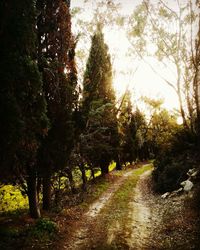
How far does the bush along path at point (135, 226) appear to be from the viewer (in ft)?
27.0

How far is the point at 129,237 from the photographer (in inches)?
346

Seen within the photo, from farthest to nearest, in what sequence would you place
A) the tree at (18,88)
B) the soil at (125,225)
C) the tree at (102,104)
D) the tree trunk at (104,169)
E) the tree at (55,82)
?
the tree trunk at (104,169) < the tree at (102,104) < the tree at (55,82) < the soil at (125,225) < the tree at (18,88)

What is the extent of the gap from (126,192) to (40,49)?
1120 cm

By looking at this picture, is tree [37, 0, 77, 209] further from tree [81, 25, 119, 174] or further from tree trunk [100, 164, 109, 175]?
tree trunk [100, 164, 109, 175]

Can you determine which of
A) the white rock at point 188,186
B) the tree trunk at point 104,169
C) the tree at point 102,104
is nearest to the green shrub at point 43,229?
the white rock at point 188,186

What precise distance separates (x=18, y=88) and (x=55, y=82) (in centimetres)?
335

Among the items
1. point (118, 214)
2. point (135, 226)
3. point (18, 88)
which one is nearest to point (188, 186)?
point (118, 214)

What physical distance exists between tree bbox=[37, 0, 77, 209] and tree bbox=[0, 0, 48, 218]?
6.51 ft

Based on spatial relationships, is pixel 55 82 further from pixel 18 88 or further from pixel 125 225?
pixel 125 225

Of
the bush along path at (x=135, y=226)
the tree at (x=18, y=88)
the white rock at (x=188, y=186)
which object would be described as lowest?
the bush along path at (x=135, y=226)

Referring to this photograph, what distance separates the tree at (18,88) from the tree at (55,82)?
1.98m

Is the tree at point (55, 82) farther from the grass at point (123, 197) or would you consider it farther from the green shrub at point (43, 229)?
the grass at point (123, 197)

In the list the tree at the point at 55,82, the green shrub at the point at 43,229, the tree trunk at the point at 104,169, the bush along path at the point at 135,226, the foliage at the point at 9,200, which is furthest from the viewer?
the tree trunk at the point at 104,169

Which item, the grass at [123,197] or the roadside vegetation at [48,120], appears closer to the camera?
the roadside vegetation at [48,120]
